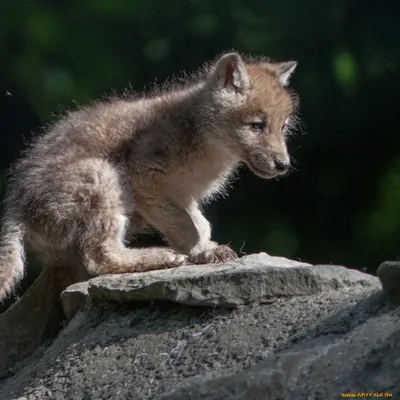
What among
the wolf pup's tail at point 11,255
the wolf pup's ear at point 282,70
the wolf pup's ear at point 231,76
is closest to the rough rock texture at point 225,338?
the wolf pup's tail at point 11,255

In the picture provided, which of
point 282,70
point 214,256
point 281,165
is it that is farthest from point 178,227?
point 282,70

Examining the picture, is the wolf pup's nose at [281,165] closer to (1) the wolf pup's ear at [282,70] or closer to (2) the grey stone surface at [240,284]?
(1) the wolf pup's ear at [282,70]

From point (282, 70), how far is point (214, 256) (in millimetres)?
1763

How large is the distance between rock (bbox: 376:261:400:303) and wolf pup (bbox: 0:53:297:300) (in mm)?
1637

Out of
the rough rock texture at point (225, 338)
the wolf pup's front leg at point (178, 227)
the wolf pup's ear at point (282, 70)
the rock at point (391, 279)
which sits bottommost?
the rough rock texture at point (225, 338)

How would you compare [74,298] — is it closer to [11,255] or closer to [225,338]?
[11,255]

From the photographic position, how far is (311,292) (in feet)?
14.6

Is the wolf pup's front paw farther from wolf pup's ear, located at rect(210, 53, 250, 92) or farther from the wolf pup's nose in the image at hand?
wolf pup's ear, located at rect(210, 53, 250, 92)

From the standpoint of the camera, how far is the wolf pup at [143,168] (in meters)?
5.66

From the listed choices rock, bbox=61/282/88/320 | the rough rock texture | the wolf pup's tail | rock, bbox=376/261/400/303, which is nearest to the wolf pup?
the wolf pup's tail

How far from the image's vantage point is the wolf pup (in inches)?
223

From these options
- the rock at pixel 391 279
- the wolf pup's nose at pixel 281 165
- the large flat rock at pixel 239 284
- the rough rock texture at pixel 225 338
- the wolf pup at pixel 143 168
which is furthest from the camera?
the wolf pup's nose at pixel 281 165

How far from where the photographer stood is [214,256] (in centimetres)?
548

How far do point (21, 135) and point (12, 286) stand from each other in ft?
7.61
